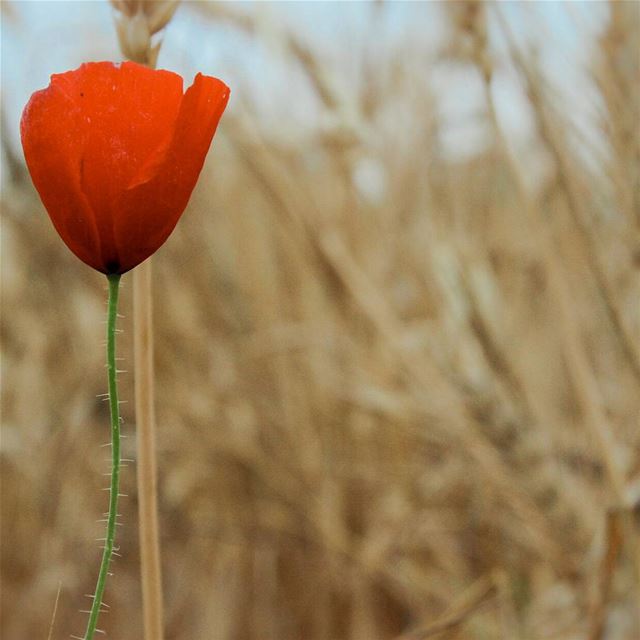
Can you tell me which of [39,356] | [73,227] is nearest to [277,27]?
[39,356]

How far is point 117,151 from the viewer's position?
212mm

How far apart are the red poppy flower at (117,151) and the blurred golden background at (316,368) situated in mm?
545

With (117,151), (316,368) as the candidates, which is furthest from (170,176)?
(316,368)

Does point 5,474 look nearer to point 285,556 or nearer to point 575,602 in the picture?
point 285,556

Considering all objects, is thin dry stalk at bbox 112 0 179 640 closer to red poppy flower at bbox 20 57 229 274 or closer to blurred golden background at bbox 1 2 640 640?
red poppy flower at bbox 20 57 229 274

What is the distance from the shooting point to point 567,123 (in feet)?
1.89

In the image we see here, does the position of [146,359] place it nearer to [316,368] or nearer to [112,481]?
[112,481]

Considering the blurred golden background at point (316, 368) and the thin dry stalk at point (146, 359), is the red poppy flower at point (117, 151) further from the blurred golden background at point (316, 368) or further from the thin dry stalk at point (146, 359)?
the blurred golden background at point (316, 368)

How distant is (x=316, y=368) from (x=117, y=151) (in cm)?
76

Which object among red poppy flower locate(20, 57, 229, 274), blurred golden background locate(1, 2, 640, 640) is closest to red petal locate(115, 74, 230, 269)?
red poppy flower locate(20, 57, 229, 274)

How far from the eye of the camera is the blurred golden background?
2.70ft

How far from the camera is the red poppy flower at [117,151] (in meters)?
0.21

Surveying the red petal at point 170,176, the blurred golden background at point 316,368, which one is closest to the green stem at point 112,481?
the red petal at point 170,176

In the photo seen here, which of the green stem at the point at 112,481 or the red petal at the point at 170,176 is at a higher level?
the red petal at the point at 170,176
